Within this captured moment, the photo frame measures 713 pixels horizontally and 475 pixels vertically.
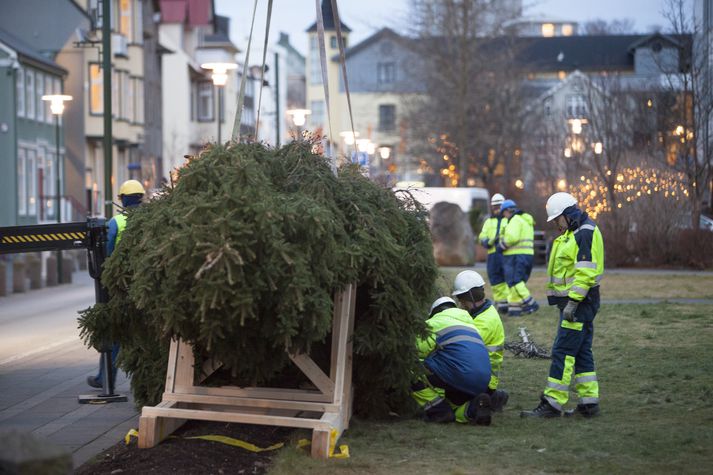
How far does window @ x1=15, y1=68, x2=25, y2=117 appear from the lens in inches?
1628

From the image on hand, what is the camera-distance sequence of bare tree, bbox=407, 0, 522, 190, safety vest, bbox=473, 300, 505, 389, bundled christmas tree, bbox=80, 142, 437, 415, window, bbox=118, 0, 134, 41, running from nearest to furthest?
1. bundled christmas tree, bbox=80, 142, 437, 415
2. safety vest, bbox=473, 300, 505, 389
3. window, bbox=118, 0, 134, 41
4. bare tree, bbox=407, 0, 522, 190

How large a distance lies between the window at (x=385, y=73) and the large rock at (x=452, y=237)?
60.8m

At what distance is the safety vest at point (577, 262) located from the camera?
32.9 ft

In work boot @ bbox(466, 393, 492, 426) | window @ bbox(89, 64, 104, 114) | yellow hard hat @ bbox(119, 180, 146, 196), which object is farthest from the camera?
window @ bbox(89, 64, 104, 114)

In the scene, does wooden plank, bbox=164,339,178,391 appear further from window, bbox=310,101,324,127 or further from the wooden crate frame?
window, bbox=310,101,324,127

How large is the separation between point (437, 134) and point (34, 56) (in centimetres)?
2083

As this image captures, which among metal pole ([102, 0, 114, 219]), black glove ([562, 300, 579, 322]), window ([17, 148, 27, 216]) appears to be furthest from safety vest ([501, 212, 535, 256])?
window ([17, 148, 27, 216])

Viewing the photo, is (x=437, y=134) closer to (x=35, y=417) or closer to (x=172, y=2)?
(x=172, y=2)

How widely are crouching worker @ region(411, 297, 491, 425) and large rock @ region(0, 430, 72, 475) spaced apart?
206 inches

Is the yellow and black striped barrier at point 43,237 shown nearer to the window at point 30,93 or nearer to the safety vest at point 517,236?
the safety vest at point 517,236

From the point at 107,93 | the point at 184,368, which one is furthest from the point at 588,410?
the point at 107,93

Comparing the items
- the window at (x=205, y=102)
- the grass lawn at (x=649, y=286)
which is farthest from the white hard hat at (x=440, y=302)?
the window at (x=205, y=102)

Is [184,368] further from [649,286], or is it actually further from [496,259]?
[649,286]

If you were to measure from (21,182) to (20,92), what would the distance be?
3.05 m
